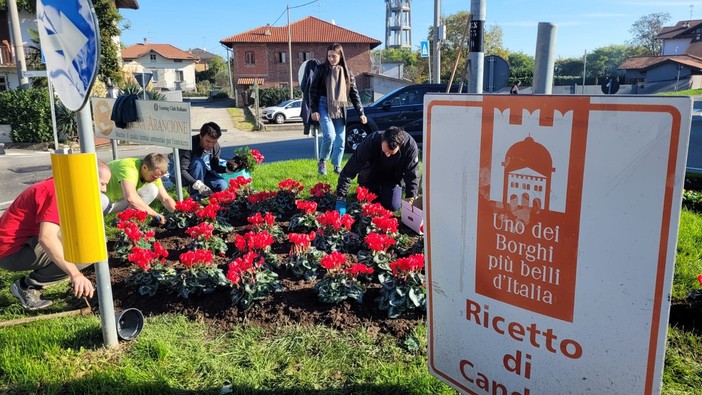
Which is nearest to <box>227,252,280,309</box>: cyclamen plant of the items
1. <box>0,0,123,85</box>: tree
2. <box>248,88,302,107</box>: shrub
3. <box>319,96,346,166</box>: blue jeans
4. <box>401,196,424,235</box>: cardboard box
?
<box>401,196,424,235</box>: cardboard box

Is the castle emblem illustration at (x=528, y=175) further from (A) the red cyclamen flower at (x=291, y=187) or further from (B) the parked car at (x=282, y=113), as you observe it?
(B) the parked car at (x=282, y=113)

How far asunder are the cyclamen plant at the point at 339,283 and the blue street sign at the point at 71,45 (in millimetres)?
1750

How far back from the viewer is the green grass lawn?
8.34 feet

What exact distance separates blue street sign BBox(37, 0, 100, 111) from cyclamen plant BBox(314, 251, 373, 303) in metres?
1.75

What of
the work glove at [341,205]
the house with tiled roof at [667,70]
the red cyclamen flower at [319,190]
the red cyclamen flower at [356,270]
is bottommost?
the red cyclamen flower at [356,270]

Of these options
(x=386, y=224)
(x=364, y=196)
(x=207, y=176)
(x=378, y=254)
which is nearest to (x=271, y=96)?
(x=207, y=176)

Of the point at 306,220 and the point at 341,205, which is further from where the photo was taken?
the point at 341,205

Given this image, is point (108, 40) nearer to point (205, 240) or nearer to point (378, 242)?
point (205, 240)

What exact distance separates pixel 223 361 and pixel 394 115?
10.1 meters

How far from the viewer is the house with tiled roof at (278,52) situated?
49.4 m

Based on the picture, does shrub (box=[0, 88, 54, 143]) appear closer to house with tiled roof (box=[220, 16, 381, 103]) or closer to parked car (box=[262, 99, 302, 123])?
parked car (box=[262, 99, 302, 123])

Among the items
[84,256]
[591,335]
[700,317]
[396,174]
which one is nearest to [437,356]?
[591,335]

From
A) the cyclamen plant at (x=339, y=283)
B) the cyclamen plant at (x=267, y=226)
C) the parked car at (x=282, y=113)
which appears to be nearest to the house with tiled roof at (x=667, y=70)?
the parked car at (x=282, y=113)

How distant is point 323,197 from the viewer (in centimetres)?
573
